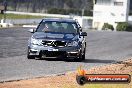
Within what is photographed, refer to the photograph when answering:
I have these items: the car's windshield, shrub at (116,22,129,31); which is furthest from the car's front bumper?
shrub at (116,22,129,31)

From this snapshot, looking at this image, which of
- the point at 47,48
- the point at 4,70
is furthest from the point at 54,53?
the point at 4,70

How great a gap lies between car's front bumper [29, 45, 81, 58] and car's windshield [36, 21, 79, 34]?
48.3 inches

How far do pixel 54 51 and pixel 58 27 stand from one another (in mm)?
1724

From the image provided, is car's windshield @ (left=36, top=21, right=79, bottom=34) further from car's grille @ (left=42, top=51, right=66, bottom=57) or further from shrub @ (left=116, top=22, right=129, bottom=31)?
shrub @ (left=116, top=22, right=129, bottom=31)

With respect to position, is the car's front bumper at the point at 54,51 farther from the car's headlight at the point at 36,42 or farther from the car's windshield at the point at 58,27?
the car's windshield at the point at 58,27

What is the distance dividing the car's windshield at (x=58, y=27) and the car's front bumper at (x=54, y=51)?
123 centimetres

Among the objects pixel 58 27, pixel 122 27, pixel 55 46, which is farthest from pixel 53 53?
pixel 122 27

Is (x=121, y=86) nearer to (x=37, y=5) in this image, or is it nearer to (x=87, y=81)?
(x=87, y=81)

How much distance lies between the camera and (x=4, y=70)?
45.5 feet

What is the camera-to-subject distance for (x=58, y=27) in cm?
1875

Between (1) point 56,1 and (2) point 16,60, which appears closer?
(2) point 16,60

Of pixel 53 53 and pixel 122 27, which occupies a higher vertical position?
pixel 53 53

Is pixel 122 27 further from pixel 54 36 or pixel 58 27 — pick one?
pixel 54 36

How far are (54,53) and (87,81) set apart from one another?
10233 millimetres
